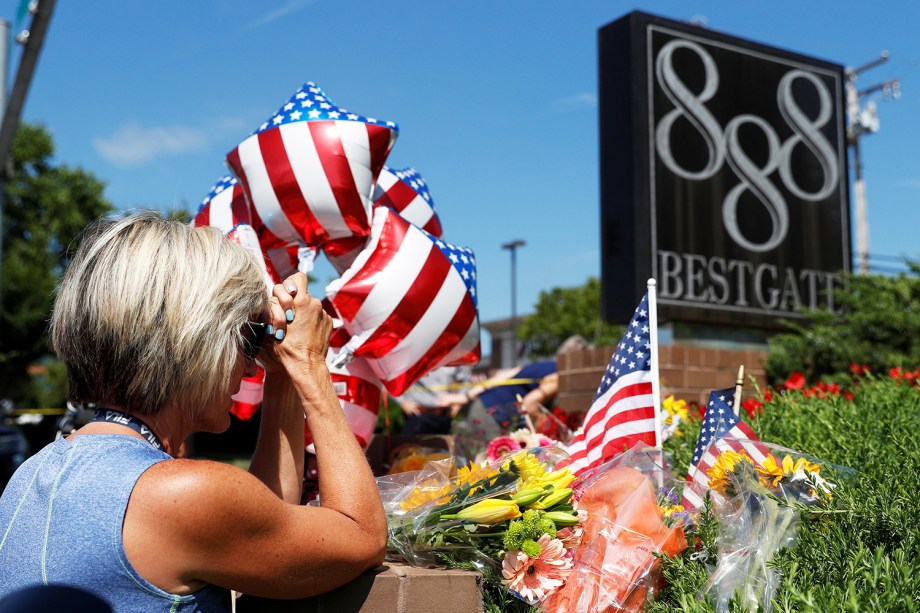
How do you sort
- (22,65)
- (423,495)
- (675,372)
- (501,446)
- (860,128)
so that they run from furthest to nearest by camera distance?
(860,128) < (22,65) < (675,372) < (501,446) < (423,495)

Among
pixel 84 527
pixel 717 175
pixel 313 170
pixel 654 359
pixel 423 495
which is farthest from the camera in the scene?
pixel 717 175

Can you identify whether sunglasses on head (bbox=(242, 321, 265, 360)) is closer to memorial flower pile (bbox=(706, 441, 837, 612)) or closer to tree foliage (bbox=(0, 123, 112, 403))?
memorial flower pile (bbox=(706, 441, 837, 612))

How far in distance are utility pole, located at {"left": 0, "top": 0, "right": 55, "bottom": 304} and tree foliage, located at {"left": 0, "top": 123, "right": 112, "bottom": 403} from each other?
1768cm

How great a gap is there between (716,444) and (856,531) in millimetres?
492

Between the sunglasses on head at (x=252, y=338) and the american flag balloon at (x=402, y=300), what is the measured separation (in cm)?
136

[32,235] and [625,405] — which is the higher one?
[32,235]

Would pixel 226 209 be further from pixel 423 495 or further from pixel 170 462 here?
A: pixel 170 462

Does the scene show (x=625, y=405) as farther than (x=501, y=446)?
No

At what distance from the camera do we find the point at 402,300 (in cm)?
345

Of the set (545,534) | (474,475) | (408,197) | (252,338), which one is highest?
(408,197)

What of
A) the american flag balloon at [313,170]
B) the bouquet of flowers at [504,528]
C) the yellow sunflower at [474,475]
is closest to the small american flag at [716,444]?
the bouquet of flowers at [504,528]

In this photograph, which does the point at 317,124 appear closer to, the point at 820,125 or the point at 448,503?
the point at 448,503

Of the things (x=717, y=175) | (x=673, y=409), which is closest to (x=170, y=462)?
(x=673, y=409)

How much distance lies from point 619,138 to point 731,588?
17.0 feet
